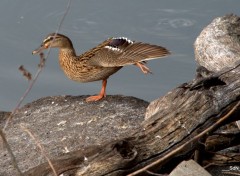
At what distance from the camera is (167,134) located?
455cm

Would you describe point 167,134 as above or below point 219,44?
below

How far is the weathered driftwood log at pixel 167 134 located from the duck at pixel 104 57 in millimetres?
1557

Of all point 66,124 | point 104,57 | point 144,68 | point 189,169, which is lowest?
point 189,169

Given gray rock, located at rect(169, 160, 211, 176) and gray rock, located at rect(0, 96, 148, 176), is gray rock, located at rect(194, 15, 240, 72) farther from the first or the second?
gray rock, located at rect(169, 160, 211, 176)

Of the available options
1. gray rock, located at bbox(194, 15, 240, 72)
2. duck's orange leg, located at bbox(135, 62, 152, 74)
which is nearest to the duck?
duck's orange leg, located at bbox(135, 62, 152, 74)

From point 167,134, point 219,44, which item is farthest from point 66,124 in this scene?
point 167,134

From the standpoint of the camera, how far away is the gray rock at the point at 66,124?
5.74m

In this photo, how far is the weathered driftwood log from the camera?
4406 millimetres

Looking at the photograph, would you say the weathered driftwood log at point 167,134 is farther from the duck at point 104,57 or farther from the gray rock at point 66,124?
the duck at point 104,57

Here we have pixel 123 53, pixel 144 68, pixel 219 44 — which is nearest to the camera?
pixel 144 68

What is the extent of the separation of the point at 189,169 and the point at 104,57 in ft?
7.29

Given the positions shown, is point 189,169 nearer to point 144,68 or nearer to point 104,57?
point 144,68

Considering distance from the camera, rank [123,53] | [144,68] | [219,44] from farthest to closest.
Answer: [219,44] → [123,53] → [144,68]

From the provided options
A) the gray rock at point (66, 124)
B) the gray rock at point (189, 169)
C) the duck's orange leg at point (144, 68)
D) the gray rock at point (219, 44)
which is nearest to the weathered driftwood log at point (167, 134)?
the gray rock at point (189, 169)
